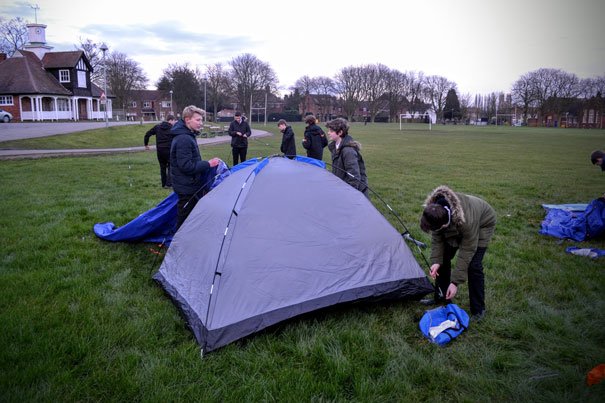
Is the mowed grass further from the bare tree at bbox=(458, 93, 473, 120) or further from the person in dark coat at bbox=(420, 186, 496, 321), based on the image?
the bare tree at bbox=(458, 93, 473, 120)

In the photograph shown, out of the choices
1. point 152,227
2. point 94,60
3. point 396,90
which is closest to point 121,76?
point 94,60

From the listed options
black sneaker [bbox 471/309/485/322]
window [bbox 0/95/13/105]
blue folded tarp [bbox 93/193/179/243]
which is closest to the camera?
black sneaker [bbox 471/309/485/322]

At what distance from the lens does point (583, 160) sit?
2031 cm

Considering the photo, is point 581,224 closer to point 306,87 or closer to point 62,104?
point 62,104

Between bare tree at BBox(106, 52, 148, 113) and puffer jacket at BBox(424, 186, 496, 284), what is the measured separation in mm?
61751

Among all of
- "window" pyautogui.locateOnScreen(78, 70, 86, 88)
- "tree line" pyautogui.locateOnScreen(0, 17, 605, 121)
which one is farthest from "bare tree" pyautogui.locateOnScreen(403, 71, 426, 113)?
"window" pyautogui.locateOnScreen(78, 70, 86, 88)

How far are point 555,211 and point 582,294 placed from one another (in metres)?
3.38

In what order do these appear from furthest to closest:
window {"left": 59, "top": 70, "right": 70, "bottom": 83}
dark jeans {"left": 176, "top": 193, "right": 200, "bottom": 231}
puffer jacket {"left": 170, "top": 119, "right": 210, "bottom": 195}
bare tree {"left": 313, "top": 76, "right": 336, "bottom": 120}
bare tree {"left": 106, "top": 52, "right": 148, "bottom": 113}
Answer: bare tree {"left": 313, "top": 76, "right": 336, "bottom": 120} < bare tree {"left": 106, "top": 52, "right": 148, "bottom": 113} < window {"left": 59, "top": 70, "right": 70, "bottom": 83} < dark jeans {"left": 176, "top": 193, "right": 200, "bottom": 231} < puffer jacket {"left": 170, "top": 119, "right": 210, "bottom": 195}

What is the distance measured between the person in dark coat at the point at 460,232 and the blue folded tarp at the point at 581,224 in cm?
378

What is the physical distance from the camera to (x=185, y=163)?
5.33 metres

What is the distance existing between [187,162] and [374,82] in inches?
3357

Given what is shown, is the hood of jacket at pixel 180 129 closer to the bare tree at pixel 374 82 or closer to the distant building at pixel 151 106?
the distant building at pixel 151 106

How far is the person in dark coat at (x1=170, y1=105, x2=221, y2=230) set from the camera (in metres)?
5.34

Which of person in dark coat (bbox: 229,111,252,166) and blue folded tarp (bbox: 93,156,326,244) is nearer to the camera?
blue folded tarp (bbox: 93,156,326,244)
